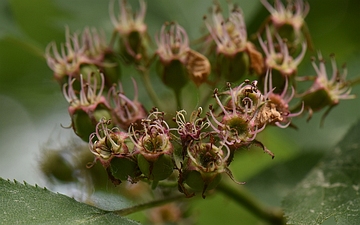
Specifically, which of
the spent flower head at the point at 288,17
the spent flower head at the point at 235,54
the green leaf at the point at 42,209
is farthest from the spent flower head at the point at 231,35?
the green leaf at the point at 42,209

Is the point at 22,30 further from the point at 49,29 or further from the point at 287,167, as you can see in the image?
the point at 287,167

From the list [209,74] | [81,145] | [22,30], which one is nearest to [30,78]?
[22,30]

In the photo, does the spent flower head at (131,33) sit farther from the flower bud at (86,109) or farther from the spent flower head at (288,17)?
the spent flower head at (288,17)

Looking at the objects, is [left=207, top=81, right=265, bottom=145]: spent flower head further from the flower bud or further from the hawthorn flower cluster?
the flower bud

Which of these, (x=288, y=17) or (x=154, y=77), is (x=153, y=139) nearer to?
(x=288, y=17)

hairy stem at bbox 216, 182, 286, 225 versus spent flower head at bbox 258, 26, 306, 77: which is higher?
spent flower head at bbox 258, 26, 306, 77

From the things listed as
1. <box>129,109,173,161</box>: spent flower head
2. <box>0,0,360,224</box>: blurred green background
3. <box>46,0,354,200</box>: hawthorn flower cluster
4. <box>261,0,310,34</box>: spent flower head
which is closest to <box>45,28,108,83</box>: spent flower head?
<box>46,0,354,200</box>: hawthorn flower cluster

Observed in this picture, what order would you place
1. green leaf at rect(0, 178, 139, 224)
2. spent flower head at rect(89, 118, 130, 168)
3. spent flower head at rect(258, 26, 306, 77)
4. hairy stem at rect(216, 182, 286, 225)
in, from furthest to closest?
hairy stem at rect(216, 182, 286, 225), spent flower head at rect(258, 26, 306, 77), spent flower head at rect(89, 118, 130, 168), green leaf at rect(0, 178, 139, 224)
